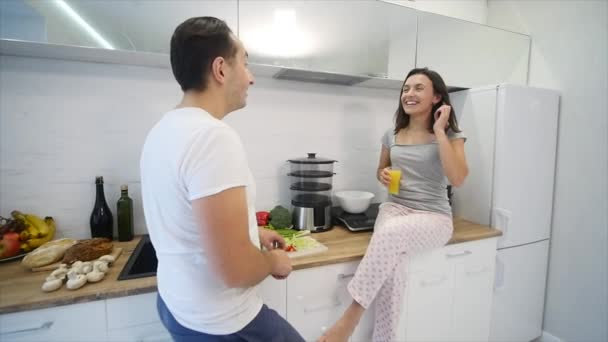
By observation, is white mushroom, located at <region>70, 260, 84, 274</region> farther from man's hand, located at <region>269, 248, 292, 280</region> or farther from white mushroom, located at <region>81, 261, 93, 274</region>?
man's hand, located at <region>269, 248, 292, 280</region>

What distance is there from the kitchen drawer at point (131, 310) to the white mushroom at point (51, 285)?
15 cm

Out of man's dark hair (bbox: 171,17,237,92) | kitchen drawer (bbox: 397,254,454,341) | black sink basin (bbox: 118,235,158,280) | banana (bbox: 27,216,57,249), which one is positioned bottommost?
kitchen drawer (bbox: 397,254,454,341)

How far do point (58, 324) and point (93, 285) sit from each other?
0.12m

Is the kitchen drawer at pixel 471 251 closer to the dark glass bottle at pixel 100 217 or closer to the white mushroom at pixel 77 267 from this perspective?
the white mushroom at pixel 77 267

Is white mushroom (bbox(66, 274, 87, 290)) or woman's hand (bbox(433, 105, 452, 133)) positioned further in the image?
woman's hand (bbox(433, 105, 452, 133))

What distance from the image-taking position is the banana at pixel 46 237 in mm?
1060

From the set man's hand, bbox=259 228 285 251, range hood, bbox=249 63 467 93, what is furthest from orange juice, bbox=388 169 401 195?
man's hand, bbox=259 228 285 251

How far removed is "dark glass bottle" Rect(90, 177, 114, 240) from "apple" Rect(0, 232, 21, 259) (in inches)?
9.0

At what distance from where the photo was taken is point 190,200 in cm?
50

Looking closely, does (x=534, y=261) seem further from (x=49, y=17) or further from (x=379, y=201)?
(x=49, y=17)

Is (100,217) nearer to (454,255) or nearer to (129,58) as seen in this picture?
(129,58)

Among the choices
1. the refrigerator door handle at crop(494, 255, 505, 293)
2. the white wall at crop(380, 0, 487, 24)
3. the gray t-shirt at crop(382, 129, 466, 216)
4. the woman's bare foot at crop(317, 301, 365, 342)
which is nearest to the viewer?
the woman's bare foot at crop(317, 301, 365, 342)

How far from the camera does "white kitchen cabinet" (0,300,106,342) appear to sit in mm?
749

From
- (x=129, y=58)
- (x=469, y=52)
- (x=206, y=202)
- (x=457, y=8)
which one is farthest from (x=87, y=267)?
(x=457, y=8)
